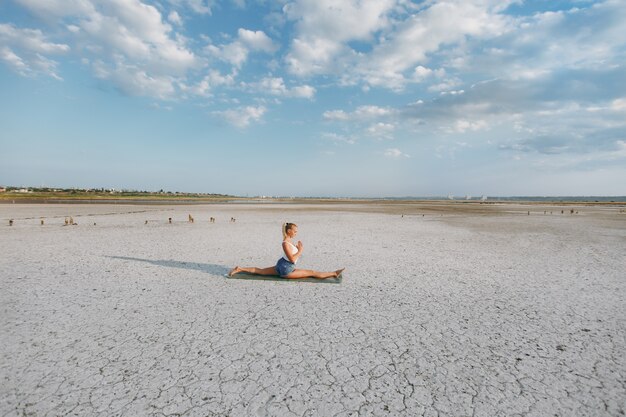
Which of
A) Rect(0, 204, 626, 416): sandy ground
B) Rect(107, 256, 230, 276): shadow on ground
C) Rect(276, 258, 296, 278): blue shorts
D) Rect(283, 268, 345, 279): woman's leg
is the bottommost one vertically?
Rect(0, 204, 626, 416): sandy ground

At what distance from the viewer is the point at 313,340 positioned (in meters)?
4.56

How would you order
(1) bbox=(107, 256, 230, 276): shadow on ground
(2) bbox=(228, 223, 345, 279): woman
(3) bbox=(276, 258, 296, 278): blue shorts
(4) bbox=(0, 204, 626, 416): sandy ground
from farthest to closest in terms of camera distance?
1. (1) bbox=(107, 256, 230, 276): shadow on ground
2. (3) bbox=(276, 258, 296, 278): blue shorts
3. (2) bbox=(228, 223, 345, 279): woman
4. (4) bbox=(0, 204, 626, 416): sandy ground

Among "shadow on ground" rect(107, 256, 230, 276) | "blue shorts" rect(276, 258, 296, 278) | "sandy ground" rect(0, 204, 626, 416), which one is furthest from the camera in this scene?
"shadow on ground" rect(107, 256, 230, 276)

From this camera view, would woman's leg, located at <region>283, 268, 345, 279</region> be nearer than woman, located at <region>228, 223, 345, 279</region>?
No

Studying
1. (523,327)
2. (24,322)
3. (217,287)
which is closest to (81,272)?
(24,322)

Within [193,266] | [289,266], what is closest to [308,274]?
[289,266]

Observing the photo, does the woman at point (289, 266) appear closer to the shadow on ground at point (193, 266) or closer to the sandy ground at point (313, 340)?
the sandy ground at point (313, 340)

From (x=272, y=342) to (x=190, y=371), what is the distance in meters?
1.20

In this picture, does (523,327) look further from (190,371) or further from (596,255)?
(596,255)

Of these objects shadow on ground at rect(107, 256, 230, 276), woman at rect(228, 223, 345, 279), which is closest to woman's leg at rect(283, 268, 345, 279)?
woman at rect(228, 223, 345, 279)

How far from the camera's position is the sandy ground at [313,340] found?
128 inches

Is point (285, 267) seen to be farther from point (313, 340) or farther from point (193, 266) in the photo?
point (193, 266)

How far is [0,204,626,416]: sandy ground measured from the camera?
10.7 feet

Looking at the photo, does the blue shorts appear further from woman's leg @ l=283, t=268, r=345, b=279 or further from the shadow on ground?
the shadow on ground
